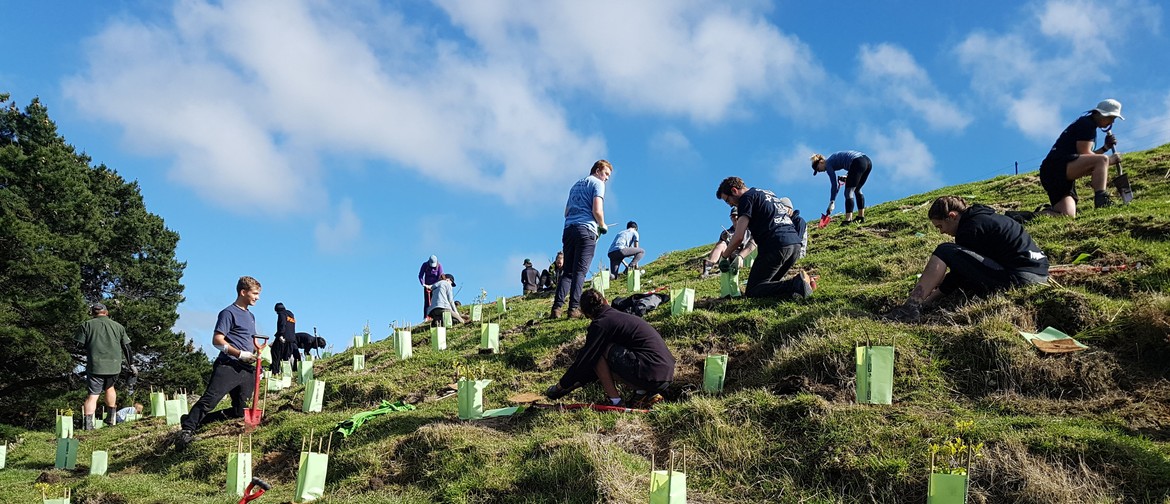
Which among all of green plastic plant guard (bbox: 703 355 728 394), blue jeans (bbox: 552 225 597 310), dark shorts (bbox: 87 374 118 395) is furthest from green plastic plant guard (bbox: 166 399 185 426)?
green plastic plant guard (bbox: 703 355 728 394)

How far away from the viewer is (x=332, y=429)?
754cm

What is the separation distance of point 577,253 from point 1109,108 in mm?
7613

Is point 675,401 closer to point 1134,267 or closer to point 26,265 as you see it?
point 1134,267

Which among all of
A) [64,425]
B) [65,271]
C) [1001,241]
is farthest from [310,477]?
[65,271]

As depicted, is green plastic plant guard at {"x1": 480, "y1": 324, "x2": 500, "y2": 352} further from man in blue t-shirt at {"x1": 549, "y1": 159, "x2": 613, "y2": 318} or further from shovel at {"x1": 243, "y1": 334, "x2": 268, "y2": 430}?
shovel at {"x1": 243, "y1": 334, "x2": 268, "y2": 430}

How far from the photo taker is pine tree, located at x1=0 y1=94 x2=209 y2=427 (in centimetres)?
2306

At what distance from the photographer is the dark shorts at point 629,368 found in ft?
22.0

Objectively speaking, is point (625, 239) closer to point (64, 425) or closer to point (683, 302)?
point (683, 302)

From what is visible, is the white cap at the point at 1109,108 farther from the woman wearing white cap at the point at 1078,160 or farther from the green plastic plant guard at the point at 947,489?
the green plastic plant guard at the point at 947,489

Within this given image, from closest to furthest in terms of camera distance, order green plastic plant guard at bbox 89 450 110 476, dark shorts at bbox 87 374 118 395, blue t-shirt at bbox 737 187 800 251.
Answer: green plastic plant guard at bbox 89 450 110 476, blue t-shirt at bbox 737 187 800 251, dark shorts at bbox 87 374 118 395

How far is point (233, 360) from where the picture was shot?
8453 millimetres

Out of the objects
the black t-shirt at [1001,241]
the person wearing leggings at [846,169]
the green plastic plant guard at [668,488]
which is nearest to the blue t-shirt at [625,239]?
the person wearing leggings at [846,169]

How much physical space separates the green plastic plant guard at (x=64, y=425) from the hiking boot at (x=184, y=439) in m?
1.65

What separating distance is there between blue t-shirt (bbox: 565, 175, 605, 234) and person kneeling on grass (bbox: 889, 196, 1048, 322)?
4.26 m
